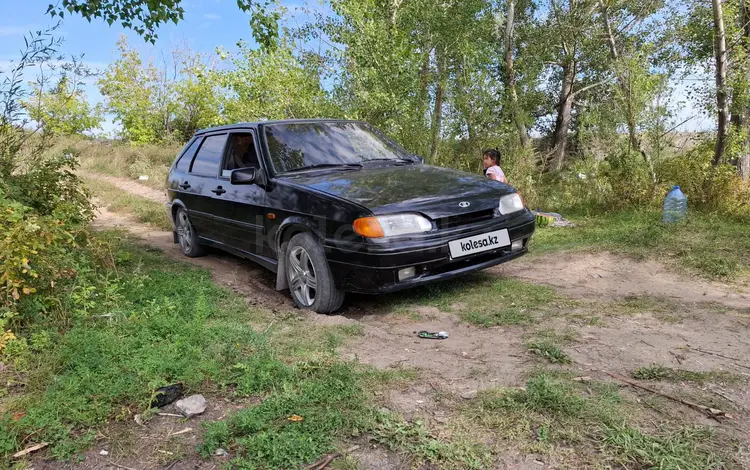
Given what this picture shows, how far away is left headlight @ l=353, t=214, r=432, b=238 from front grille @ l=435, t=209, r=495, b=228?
4.9 inches

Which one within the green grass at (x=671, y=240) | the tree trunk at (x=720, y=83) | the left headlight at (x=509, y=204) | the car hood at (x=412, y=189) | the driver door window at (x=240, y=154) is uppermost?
the tree trunk at (x=720, y=83)

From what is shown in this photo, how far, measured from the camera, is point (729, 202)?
7.24 metres

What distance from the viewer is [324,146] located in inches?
195

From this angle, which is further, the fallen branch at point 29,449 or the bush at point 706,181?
the bush at point 706,181

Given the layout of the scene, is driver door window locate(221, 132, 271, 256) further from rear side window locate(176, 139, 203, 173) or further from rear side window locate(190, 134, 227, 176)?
rear side window locate(176, 139, 203, 173)

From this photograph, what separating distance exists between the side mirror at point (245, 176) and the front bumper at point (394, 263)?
1.13 meters

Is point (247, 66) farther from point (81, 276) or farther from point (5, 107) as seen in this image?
point (81, 276)

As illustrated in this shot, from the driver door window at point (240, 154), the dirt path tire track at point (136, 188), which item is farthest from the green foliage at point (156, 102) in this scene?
the driver door window at point (240, 154)

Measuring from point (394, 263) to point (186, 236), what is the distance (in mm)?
3895

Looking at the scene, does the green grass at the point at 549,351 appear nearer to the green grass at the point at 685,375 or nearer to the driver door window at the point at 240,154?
the green grass at the point at 685,375

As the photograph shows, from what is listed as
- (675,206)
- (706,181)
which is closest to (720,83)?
(706,181)

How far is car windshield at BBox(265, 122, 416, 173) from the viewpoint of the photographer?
15.6 ft

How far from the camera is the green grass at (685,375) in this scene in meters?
2.61

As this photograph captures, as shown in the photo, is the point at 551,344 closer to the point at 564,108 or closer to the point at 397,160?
the point at 397,160
